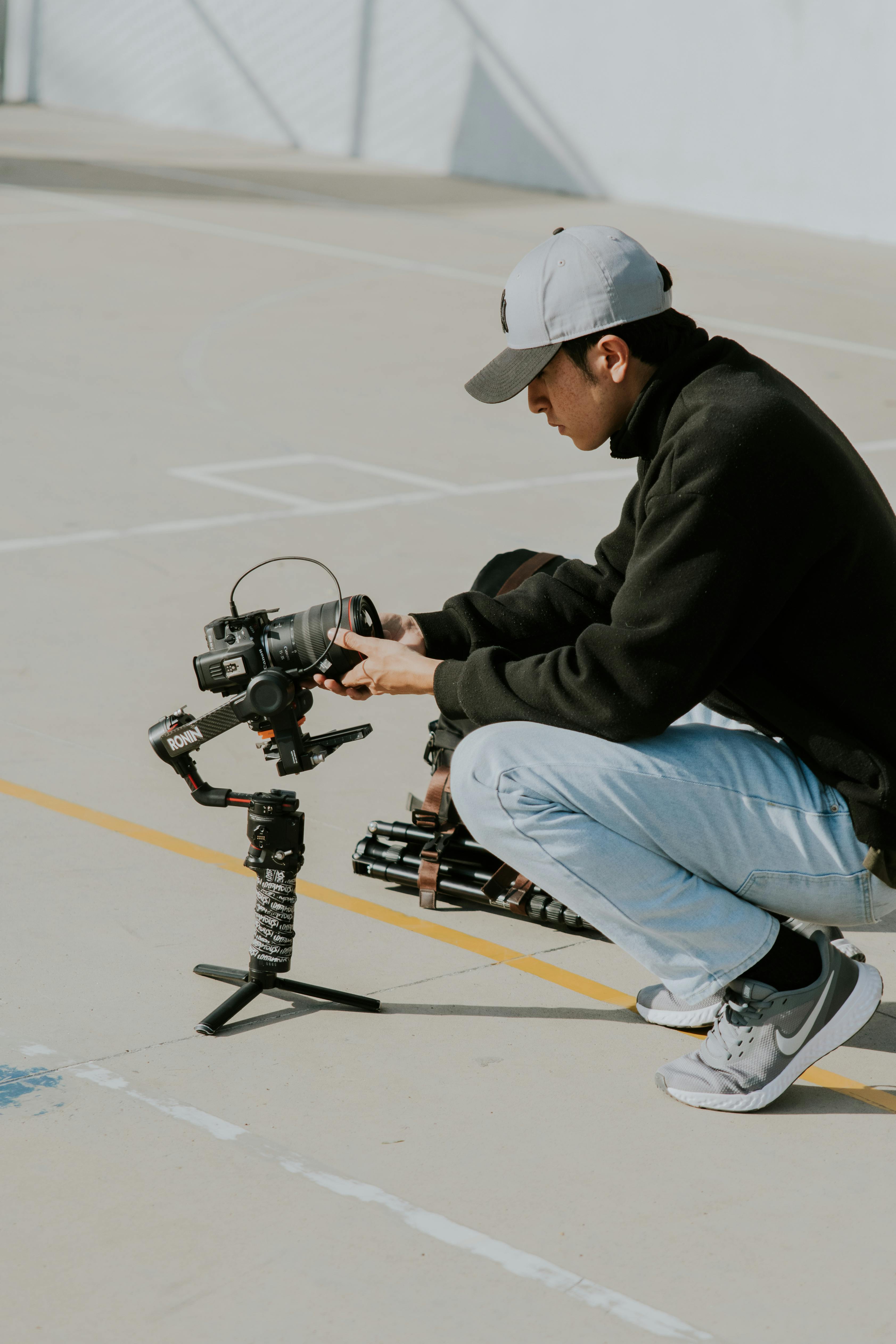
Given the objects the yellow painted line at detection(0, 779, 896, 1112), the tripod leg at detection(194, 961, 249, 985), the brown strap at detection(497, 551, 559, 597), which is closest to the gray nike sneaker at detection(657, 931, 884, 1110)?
the yellow painted line at detection(0, 779, 896, 1112)

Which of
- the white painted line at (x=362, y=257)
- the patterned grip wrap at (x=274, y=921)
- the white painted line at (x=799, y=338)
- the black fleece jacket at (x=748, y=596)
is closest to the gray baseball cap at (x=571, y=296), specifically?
the black fleece jacket at (x=748, y=596)

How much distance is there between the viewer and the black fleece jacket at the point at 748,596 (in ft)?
9.71

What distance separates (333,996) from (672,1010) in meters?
0.73

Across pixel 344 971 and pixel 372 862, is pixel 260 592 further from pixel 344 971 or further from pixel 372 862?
pixel 344 971

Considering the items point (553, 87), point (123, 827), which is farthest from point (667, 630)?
point (553, 87)

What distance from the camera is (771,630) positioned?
10.1 ft

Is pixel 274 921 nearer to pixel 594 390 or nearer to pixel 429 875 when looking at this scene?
pixel 429 875

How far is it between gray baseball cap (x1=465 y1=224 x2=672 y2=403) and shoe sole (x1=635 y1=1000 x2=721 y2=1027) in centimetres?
136

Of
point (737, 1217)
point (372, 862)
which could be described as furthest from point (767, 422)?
point (372, 862)

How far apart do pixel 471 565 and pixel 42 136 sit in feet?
63.3

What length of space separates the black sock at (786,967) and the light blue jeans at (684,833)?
0.06 metres

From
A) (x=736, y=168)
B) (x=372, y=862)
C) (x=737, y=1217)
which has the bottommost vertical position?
(x=737, y=1217)

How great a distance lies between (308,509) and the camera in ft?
25.6

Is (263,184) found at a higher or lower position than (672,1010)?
higher
